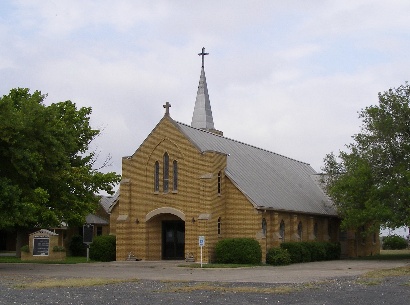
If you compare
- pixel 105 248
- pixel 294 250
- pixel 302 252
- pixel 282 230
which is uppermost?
pixel 282 230

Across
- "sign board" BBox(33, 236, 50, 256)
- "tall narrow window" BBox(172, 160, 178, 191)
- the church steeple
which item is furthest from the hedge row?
the church steeple

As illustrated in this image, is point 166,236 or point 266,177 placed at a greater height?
point 266,177

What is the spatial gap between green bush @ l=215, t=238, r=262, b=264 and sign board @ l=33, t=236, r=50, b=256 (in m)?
11.6

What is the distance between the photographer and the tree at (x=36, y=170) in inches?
1266

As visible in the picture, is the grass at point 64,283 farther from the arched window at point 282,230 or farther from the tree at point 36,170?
the arched window at point 282,230

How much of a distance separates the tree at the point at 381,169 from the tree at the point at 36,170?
1663cm

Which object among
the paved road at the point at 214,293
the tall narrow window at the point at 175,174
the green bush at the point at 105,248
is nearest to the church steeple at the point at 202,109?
the tall narrow window at the point at 175,174

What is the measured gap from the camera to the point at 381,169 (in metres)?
44.9

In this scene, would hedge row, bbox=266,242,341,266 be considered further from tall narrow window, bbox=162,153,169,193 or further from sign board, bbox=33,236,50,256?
sign board, bbox=33,236,50,256

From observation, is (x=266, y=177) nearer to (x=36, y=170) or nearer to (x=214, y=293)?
(x=36, y=170)

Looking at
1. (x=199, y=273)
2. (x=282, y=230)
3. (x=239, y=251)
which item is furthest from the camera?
(x=282, y=230)

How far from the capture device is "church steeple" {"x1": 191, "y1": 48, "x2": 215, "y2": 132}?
195ft

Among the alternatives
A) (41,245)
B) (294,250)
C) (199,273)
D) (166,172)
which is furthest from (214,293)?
(41,245)

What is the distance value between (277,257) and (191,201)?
243 inches
